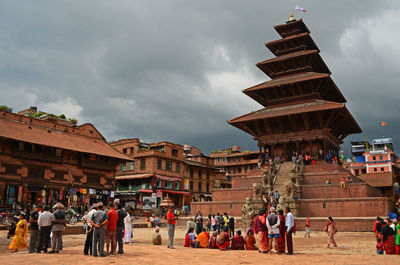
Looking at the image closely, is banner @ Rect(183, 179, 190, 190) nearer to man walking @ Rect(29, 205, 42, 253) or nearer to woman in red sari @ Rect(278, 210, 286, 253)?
man walking @ Rect(29, 205, 42, 253)

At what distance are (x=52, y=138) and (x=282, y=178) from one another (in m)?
22.2

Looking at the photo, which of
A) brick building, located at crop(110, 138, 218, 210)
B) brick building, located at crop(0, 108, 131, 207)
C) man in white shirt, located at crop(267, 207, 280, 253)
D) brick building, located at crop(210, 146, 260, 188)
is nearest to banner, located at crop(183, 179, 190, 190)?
brick building, located at crop(110, 138, 218, 210)

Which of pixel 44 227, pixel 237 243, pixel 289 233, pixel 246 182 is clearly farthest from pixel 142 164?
pixel 289 233

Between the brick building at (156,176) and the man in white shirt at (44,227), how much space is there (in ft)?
120

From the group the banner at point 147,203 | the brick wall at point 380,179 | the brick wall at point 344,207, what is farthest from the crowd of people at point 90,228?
the brick wall at point 380,179

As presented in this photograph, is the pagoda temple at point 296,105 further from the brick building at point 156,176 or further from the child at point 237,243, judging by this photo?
the child at point 237,243

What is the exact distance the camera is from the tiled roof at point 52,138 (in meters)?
30.2

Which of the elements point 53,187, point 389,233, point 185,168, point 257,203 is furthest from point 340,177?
point 185,168

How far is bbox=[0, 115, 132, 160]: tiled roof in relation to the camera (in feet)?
99.0

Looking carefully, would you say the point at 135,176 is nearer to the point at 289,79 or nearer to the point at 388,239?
the point at 289,79

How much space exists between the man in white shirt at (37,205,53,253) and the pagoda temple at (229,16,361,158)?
82.4 ft

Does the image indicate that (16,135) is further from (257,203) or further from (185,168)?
(185,168)

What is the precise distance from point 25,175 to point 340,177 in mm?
26845

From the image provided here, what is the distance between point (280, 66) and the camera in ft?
128
